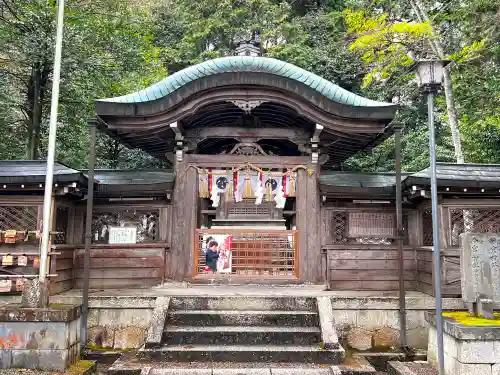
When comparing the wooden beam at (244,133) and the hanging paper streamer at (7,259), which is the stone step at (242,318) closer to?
the hanging paper streamer at (7,259)

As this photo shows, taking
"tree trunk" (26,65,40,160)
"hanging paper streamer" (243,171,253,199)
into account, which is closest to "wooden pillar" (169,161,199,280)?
"hanging paper streamer" (243,171,253,199)

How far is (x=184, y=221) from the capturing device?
988 cm

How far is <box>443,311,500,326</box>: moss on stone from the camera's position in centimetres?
636

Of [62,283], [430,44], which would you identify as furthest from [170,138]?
[430,44]

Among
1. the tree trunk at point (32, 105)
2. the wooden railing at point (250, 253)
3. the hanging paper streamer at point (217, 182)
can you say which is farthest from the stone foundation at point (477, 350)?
the tree trunk at point (32, 105)

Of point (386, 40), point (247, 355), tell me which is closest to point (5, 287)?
point (247, 355)

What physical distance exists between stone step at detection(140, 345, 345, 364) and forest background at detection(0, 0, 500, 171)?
1263 cm

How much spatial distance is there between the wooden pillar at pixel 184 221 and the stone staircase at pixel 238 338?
178 cm

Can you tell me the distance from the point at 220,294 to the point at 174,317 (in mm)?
1140

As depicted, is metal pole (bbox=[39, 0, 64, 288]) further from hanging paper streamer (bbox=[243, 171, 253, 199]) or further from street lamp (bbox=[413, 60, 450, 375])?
street lamp (bbox=[413, 60, 450, 375])

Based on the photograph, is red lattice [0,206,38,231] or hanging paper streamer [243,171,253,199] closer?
red lattice [0,206,38,231]

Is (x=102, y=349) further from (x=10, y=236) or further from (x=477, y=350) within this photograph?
(x=477, y=350)

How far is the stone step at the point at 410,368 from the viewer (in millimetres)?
6656

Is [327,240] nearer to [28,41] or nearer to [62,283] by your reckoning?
[62,283]
